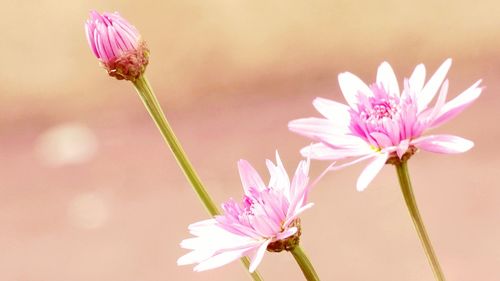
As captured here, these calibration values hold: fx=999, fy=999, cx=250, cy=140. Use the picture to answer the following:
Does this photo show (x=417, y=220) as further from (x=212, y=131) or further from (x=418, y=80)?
(x=212, y=131)

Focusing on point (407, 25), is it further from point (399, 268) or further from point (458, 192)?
point (399, 268)

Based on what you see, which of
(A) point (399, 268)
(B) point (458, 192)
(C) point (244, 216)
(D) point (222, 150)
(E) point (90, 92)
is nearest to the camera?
(C) point (244, 216)

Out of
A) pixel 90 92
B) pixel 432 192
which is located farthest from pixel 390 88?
pixel 90 92

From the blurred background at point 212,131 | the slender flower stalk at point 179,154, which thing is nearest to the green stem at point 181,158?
the slender flower stalk at point 179,154

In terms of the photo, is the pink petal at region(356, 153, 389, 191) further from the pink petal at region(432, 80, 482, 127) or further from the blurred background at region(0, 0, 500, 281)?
the blurred background at region(0, 0, 500, 281)

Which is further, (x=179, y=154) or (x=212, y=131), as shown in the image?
(x=212, y=131)

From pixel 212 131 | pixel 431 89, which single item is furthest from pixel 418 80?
pixel 212 131
